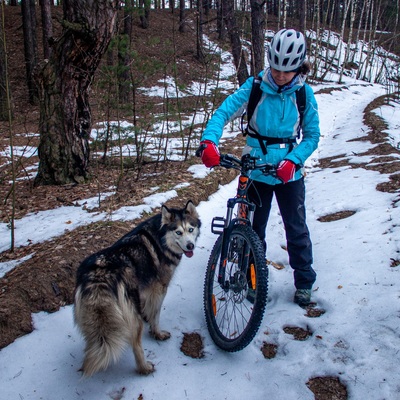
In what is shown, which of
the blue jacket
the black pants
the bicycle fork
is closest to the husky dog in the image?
the bicycle fork

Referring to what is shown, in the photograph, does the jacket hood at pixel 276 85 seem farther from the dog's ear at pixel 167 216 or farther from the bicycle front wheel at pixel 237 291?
the dog's ear at pixel 167 216

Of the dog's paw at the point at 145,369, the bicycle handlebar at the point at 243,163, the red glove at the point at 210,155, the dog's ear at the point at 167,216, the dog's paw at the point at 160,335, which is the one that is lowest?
the dog's paw at the point at 160,335

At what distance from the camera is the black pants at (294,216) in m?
3.42

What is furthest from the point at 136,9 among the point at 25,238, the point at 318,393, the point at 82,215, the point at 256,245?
the point at 318,393

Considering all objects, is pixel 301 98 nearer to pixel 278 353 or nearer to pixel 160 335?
pixel 278 353

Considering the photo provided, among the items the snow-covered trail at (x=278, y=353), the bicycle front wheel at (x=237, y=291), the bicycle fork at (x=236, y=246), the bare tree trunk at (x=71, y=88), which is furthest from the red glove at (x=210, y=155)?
the bare tree trunk at (x=71, y=88)

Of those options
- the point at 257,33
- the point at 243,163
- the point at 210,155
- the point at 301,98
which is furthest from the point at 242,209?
the point at 257,33

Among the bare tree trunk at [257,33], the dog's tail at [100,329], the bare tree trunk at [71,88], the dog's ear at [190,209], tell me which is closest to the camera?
the dog's tail at [100,329]

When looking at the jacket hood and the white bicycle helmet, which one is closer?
the white bicycle helmet

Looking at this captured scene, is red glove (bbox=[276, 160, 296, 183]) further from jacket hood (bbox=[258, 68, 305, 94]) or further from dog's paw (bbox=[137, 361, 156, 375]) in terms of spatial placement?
dog's paw (bbox=[137, 361, 156, 375])

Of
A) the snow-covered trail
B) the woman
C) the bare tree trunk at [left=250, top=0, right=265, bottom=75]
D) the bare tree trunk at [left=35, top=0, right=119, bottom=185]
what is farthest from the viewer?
the bare tree trunk at [left=250, top=0, right=265, bottom=75]

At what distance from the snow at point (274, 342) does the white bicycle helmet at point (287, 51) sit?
235 centimetres

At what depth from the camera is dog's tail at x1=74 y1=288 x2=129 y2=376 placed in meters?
2.49

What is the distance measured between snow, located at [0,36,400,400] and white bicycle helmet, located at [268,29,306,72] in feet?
7.71
